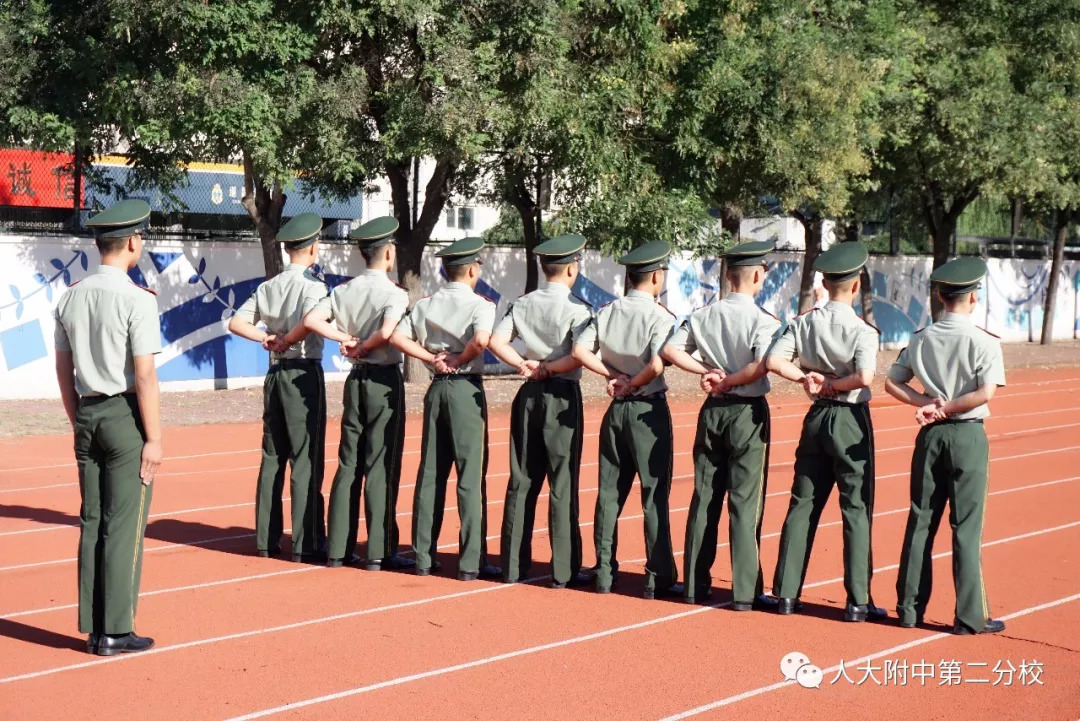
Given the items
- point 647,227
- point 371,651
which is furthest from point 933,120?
point 371,651

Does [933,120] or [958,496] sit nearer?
[958,496]

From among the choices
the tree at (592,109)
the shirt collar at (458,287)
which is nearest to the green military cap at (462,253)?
the shirt collar at (458,287)

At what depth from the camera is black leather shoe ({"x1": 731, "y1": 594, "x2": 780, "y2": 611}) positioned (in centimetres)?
764

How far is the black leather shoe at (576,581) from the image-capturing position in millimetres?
8188

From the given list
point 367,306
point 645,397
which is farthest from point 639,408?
point 367,306

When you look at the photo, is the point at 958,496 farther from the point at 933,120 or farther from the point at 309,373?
the point at 933,120

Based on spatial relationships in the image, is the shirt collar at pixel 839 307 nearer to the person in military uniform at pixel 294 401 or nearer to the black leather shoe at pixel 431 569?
the black leather shoe at pixel 431 569

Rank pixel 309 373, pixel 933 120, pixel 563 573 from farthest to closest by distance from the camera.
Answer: pixel 933 120
pixel 309 373
pixel 563 573

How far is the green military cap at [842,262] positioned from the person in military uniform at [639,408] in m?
0.95

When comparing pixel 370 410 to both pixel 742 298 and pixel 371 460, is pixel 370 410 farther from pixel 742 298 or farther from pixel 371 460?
pixel 742 298

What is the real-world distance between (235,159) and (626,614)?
1234 cm

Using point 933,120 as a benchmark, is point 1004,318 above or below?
below

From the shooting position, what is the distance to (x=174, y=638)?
6.98 m

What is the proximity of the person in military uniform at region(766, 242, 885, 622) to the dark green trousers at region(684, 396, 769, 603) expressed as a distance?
Answer: 0.21 meters
